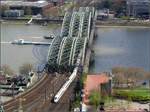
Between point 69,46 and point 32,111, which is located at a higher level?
point 69,46

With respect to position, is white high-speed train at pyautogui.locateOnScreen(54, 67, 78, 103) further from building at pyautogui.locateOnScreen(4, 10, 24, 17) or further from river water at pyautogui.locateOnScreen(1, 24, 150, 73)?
building at pyautogui.locateOnScreen(4, 10, 24, 17)

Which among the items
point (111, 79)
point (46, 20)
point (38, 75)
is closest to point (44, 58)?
point (38, 75)

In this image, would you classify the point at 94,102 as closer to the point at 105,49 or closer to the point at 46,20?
the point at 105,49

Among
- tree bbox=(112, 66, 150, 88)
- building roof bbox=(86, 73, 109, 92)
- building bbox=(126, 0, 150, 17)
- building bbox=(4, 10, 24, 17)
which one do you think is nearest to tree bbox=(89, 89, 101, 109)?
building roof bbox=(86, 73, 109, 92)

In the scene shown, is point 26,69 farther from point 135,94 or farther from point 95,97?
point 135,94

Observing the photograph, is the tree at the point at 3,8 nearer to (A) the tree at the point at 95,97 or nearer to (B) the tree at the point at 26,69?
(B) the tree at the point at 26,69
